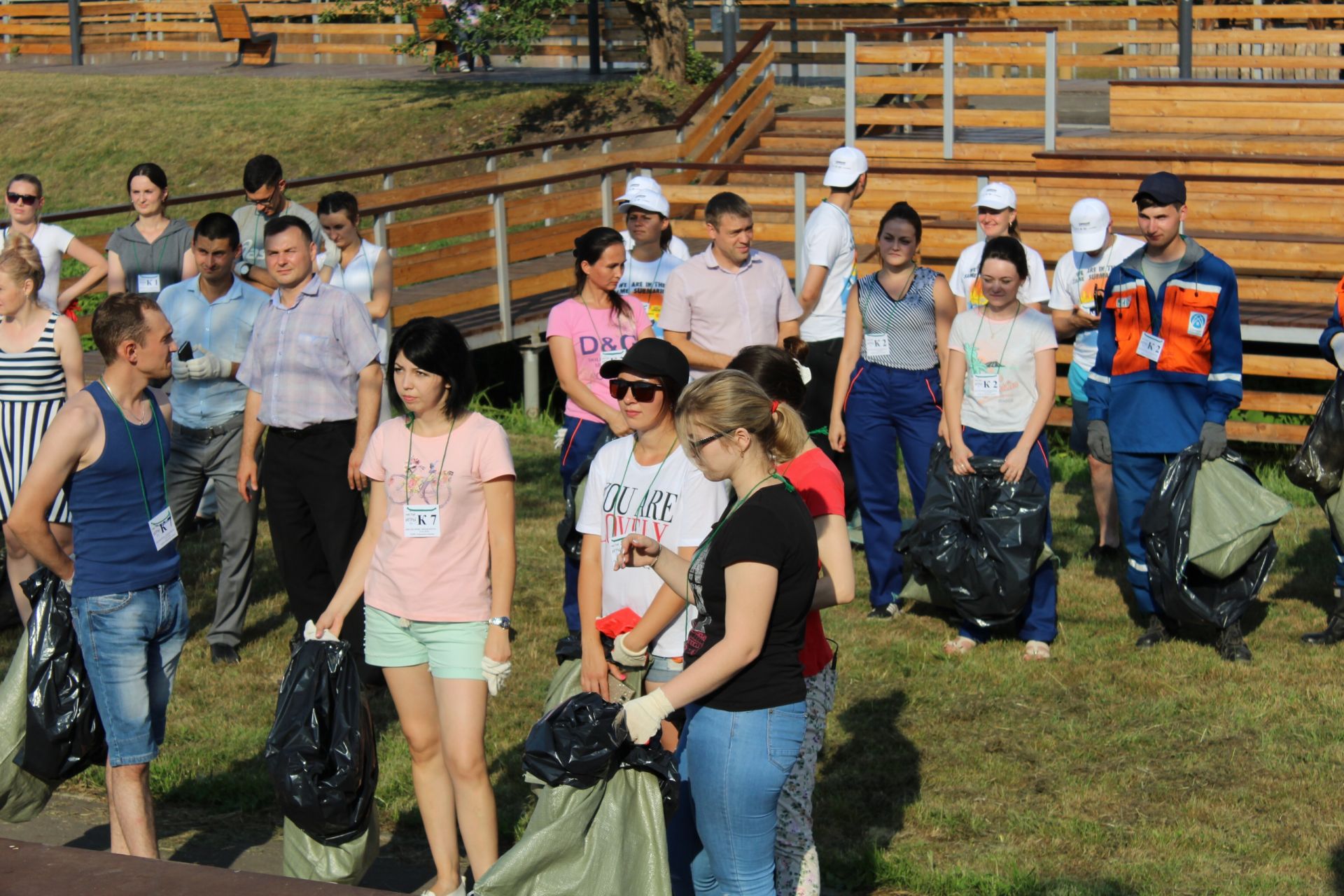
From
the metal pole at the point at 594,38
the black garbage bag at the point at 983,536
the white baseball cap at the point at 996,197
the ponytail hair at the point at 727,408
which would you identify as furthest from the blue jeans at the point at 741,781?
the metal pole at the point at 594,38

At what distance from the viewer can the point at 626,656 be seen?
4.39 meters

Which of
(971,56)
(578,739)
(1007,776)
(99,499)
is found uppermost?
(971,56)

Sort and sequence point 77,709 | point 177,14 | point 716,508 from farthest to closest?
1. point 177,14
2. point 77,709
3. point 716,508

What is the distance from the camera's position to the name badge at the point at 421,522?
475 cm

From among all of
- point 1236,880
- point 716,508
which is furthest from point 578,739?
point 1236,880

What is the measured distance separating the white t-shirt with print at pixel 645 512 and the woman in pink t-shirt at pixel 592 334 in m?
1.93

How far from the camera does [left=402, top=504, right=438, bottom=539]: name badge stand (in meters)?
4.75

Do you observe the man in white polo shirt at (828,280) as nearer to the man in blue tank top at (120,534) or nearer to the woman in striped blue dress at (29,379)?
the woman in striped blue dress at (29,379)

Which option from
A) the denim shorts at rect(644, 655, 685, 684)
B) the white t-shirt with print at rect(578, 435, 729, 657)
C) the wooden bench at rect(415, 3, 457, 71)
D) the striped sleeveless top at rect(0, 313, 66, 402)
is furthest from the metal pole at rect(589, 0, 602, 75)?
the denim shorts at rect(644, 655, 685, 684)

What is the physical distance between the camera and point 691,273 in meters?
7.18

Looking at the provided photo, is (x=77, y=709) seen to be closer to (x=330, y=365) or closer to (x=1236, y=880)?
(x=330, y=365)

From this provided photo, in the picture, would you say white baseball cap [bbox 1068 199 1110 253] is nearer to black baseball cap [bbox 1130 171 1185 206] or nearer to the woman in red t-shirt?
black baseball cap [bbox 1130 171 1185 206]

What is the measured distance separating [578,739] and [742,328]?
3.70m

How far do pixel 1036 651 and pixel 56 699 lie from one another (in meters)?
4.20
